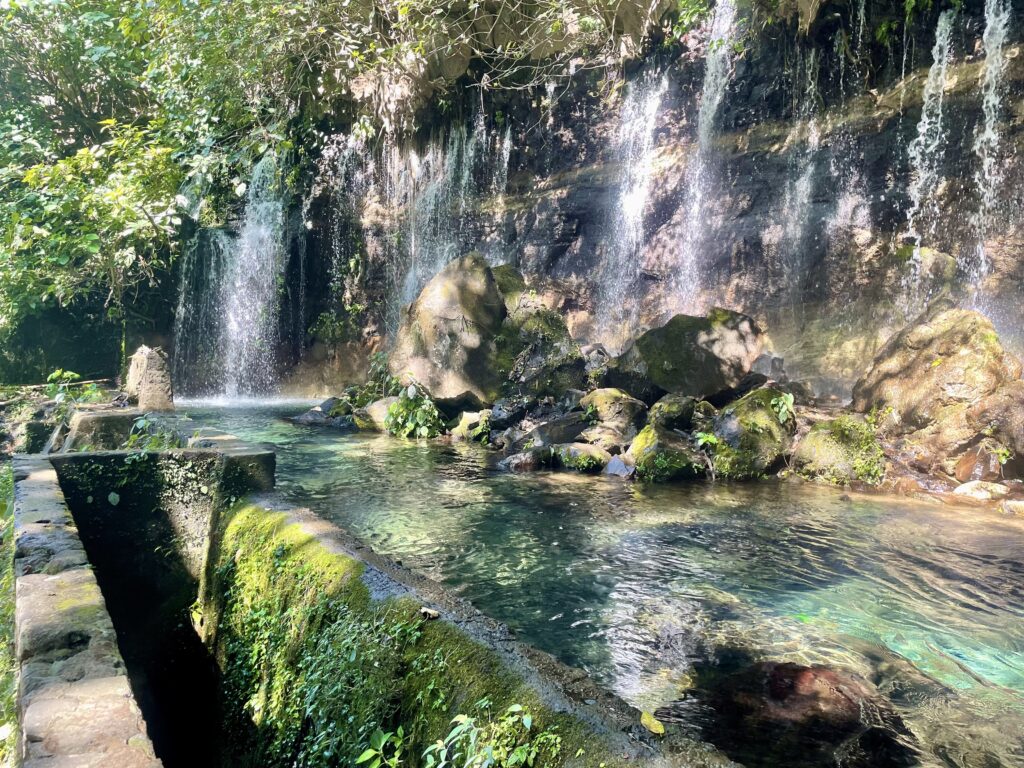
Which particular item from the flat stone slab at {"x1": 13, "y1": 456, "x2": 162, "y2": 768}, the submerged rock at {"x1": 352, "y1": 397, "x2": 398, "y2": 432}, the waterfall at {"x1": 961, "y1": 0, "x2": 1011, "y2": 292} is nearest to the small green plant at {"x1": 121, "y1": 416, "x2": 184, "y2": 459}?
the flat stone slab at {"x1": 13, "y1": 456, "x2": 162, "y2": 768}

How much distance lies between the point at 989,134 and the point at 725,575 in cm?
1200

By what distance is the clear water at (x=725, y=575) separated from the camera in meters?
3.87

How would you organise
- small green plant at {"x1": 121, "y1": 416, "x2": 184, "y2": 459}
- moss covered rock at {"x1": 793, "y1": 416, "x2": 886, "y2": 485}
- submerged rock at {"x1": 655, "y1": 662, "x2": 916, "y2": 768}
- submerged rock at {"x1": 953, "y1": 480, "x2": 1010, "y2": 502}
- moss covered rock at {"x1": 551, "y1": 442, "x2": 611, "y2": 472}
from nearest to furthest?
submerged rock at {"x1": 655, "y1": 662, "x2": 916, "y2": 768} → small green plant at {"x1": 121, "y1": 416, "x2": 184, "y2": 459} → submerged rock at {"x1": 953, "y1": 480, "x2": 1010, "y2": 502} → moss covered rock at {"x1": 793, "y1": 416, "x2": 886, "y2": 485} → moss covered rock at {"x1": 551, "y1": 442, "x2": 611, "y2": 472}

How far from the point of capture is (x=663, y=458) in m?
9.33

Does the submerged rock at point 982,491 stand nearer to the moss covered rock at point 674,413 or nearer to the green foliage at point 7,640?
the moss covered rock at point 674,413

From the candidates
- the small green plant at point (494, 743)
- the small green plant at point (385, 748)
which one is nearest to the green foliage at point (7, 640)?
the small green plant at point (385, 748)

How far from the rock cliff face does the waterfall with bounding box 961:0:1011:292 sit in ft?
0.13

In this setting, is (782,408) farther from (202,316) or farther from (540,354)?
(202,316)

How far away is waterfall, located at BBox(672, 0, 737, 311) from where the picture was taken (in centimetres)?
1644

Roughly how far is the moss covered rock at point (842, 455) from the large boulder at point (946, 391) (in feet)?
2.05

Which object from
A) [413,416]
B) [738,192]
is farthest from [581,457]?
[738,192]

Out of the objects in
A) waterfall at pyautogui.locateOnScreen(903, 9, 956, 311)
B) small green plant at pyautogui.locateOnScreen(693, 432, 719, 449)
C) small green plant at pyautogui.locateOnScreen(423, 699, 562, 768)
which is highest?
waterfall at pyautogui.locateOnScreen(903, 9, 956, 311)

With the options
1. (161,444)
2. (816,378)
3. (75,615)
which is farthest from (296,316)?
(75,615)

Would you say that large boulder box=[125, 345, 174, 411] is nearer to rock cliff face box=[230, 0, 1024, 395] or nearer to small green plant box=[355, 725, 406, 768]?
small green plant box=[355, 725, 406, 768]
